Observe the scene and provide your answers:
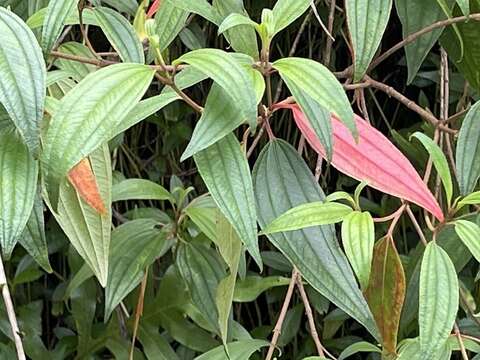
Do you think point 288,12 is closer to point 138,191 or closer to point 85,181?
point 85,181

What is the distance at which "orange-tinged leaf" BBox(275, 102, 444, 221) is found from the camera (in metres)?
0.51

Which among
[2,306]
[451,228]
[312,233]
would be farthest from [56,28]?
[2,306]

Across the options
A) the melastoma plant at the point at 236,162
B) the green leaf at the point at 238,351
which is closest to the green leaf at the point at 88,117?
the melastoma plant at the point at 236,162

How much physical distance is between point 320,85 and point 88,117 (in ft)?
0.40

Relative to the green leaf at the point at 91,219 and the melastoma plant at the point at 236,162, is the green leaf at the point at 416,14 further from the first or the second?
the green leaf at the point at 91,219

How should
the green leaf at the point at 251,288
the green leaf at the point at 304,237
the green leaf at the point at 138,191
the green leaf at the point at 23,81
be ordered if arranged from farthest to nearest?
1. the green leaf at the point at 251,288
2. the green leaf at the point at 138,191
3. the green leaf at the point at 304,237
4. the green leaf at the point at 23,81

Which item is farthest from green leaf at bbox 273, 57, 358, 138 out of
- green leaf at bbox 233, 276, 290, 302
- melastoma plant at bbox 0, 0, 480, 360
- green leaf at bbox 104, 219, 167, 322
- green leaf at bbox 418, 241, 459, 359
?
green leaf at bbox 233, 276, 290, 302

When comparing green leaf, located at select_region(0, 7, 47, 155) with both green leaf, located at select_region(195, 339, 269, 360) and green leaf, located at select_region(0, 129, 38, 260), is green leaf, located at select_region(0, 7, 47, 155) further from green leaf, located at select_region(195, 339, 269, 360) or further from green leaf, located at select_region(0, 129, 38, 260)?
green leaf, located at select_region(195, 339, 269, 360)

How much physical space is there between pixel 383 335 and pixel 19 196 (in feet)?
0.84

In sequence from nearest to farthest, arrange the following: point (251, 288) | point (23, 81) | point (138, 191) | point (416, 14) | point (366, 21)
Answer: point (23, 81), point (366, 21), point (416, 14), point (138, 191), point (251, 288)

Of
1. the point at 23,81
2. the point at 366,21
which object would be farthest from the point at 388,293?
the point at 23,81

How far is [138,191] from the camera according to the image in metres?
0.75

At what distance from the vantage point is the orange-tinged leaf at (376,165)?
0.51 m

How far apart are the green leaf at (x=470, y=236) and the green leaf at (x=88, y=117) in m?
0.21
